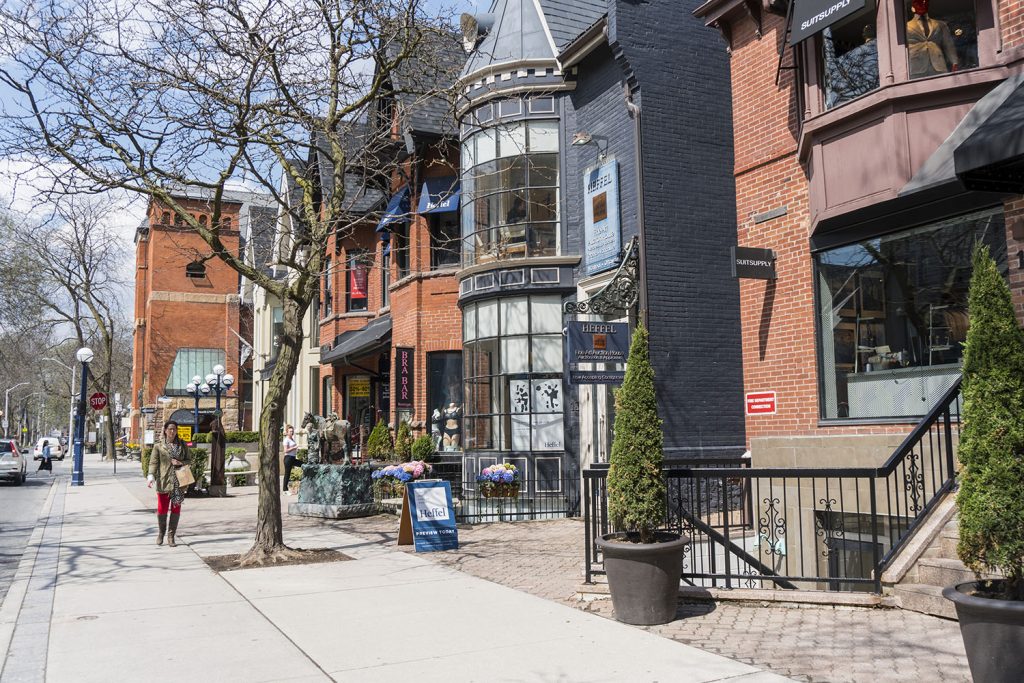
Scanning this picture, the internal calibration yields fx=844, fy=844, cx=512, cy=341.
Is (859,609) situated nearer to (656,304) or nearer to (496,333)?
(656,304)

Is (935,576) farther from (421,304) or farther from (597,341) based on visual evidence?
(421,304)

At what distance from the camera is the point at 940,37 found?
29.5ft

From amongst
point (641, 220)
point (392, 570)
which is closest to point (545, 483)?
point (641, 220)

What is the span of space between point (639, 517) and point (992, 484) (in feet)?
9.47

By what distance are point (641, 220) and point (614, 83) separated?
3.13 metres

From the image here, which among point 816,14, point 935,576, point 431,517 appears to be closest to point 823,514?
point 935,576

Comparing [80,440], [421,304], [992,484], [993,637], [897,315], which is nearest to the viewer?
[993,637]

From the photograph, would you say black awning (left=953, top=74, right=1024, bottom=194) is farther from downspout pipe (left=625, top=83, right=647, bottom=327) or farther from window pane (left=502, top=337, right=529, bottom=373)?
window pane (left=502, top=337, right=529, bottom=373)

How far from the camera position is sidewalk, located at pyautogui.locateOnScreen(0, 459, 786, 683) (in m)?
5.86

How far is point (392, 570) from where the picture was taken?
10.1 m

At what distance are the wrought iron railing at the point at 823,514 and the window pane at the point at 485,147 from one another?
8418 mm

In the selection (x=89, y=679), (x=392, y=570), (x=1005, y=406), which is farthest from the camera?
(x=392, y=570)

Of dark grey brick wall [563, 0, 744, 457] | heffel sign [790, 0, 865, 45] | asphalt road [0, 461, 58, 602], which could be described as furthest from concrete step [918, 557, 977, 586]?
asphalt road [0, 461, 58, 602]

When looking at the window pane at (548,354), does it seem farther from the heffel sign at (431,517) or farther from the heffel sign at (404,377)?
the heffel sign at (431,517)
